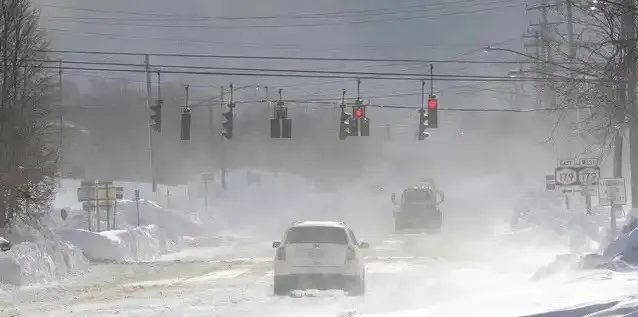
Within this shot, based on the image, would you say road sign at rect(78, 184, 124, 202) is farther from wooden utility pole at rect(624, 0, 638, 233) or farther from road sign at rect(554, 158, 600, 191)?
wooden utility pole at rect(624, 0, 638, 233)

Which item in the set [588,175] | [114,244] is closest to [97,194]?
[114,244]

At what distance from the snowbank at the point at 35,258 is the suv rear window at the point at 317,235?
7.83 meters

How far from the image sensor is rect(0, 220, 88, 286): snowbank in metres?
24.2

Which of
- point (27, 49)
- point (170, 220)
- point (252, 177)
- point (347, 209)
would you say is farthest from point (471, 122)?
point (27, 49)

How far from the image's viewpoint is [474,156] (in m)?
144

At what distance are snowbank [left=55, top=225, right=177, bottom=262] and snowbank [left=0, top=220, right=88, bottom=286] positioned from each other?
3686 mm

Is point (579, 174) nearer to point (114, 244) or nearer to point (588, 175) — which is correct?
point (588, 175)

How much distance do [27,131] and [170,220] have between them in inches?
1189

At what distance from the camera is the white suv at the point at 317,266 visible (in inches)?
787

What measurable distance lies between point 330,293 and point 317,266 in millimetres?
1020

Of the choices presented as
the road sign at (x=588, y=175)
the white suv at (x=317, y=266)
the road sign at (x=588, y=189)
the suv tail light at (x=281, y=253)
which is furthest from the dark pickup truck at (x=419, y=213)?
Answer: the suv tail light at (x=281, y=253)

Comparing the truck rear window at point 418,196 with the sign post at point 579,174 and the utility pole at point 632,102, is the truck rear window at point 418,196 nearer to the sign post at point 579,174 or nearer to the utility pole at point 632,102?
the utility pole at point 632,102

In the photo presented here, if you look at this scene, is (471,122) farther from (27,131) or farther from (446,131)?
(27,131)

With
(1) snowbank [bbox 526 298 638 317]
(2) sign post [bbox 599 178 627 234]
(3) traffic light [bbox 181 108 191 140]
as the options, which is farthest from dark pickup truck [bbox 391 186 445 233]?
(1) snowbank [bbox 526 298 638 317]
